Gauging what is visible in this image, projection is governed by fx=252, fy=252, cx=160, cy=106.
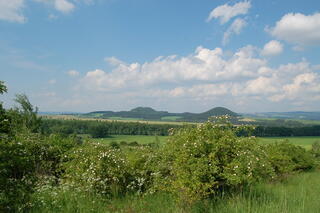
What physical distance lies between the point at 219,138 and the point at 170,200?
2057 millimetres

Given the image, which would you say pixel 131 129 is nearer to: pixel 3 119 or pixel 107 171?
pixel 107 171

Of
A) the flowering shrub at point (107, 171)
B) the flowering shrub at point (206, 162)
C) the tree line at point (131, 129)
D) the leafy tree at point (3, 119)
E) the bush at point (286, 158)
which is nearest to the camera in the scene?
the leafy tree at point (3, 119)

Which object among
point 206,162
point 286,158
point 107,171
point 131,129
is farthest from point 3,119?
point 131,129

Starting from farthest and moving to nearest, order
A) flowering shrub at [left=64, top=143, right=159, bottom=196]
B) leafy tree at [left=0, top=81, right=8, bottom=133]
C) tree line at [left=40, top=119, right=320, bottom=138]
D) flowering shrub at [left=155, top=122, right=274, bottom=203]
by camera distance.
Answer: tree line at [left=40, top=119, right=320, bottom=138] < flowering shrub at [left=64, top=143, right=159, bottom=196] < flowering shrub at [left=155, top=122, right=274, bottom=203] < leafy tree at [left=0, top=81, right=8, bottom=133]

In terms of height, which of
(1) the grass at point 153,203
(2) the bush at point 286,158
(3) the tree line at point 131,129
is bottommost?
(3) the tree line at point 131,129

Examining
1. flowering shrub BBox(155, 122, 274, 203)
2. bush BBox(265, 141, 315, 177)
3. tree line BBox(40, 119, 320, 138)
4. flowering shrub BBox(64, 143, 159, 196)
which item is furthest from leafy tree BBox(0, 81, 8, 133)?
tree line BBox(40, 119, 320, 138)

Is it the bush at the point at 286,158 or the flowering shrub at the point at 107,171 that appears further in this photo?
the bush at the point at 286,158

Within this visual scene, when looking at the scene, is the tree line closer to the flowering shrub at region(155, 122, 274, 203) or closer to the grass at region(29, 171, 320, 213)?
the flowering shrub at region(155, 122, 274, 203)

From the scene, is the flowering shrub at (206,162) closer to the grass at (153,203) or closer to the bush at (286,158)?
the grass at (153,203)

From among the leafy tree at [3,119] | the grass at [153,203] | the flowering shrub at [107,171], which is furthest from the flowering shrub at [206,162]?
the leafy tree at [3,119]

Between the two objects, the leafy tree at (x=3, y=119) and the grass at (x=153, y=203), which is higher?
the leafy tree at (x=3, y=119)

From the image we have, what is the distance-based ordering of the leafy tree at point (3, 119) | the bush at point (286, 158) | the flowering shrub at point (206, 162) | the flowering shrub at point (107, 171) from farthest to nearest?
the bush at point (286, 158) < the flowering shrub at point (107, 171) < the flowering shrub at point (206, 162) < the leafy tree at point (3, 119)

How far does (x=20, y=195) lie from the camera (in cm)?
482

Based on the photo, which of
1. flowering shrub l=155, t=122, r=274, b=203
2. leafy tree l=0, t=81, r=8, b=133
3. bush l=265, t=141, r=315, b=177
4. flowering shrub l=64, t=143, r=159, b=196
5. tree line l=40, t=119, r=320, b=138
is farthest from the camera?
tree line l=40, t=119, r=320, b=138
